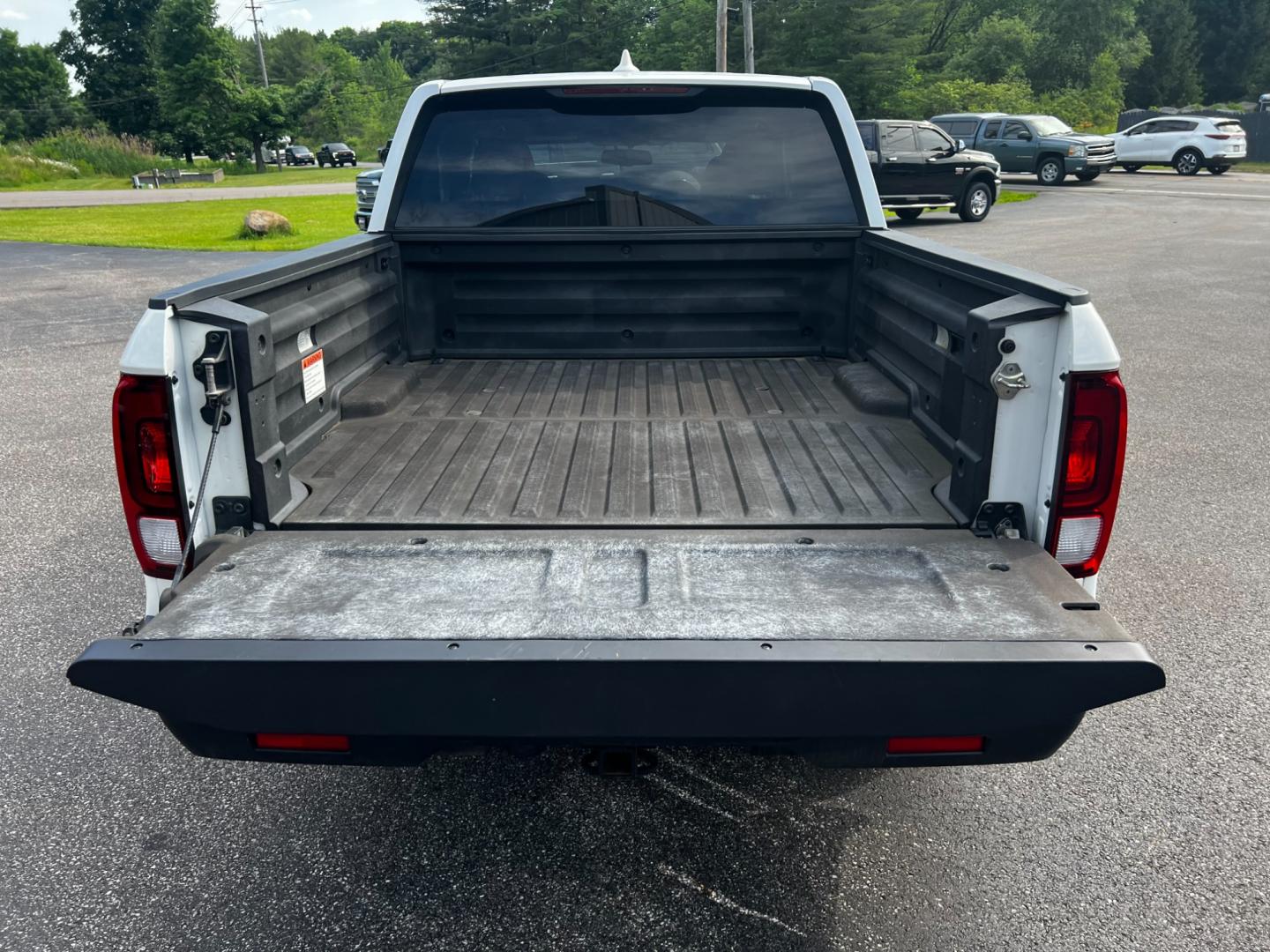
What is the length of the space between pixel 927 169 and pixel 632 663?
1957 cm

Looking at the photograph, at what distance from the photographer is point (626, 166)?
414cm

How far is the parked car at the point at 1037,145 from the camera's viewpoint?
2655 cm

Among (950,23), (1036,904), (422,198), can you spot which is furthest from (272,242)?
(950,23)

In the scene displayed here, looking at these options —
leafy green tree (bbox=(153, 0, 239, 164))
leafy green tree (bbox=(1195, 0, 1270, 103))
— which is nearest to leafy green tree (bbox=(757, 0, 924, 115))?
leafy green tree (bbox=(1195, 0, 1270, 103))

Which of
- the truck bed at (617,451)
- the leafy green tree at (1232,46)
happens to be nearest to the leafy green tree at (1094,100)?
the leafy green tree at (1232,46)

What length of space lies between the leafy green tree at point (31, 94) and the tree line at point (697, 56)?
0.12m

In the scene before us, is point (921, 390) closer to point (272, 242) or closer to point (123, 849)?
point (123, 849)

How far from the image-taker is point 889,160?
1930 centimetres

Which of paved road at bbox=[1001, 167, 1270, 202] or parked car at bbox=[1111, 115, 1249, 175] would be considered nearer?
paved road at bbox=[1001, 167, 1270, 202]

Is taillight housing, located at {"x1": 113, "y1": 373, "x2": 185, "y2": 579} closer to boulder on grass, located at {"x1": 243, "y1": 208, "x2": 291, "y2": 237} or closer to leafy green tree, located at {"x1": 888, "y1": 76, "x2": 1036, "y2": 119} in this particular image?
boulder on grass, located at {"x1": 243, "y1": 208, "x2": 291, "y2": 237}

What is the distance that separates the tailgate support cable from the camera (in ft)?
7.82

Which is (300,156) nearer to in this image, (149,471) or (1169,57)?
(1169,57)

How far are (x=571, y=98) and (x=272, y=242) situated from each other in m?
14.9

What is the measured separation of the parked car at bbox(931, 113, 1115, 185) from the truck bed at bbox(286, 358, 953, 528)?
1026 inches
